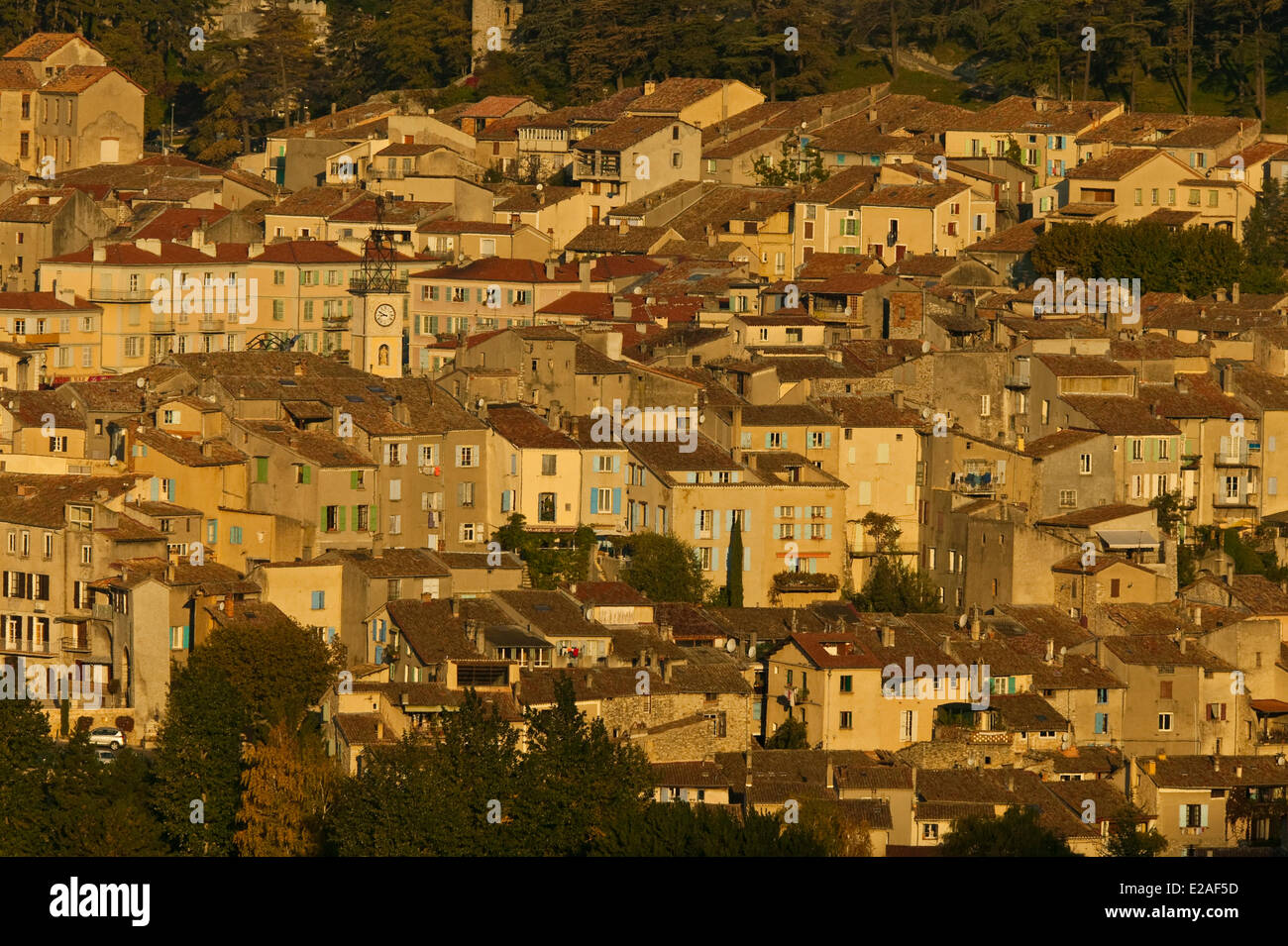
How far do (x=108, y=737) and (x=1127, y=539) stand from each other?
1977 cm

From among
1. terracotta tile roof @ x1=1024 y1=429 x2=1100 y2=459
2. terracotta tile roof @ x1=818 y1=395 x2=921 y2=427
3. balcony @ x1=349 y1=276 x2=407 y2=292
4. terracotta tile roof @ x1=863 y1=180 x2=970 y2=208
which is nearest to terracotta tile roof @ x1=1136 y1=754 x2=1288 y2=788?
terracotta tile roof @ x1=1024 y1=429 x2=1100 y2=459

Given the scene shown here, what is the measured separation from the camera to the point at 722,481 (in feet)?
173

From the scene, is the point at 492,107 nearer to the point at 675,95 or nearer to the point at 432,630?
the point at 675,95

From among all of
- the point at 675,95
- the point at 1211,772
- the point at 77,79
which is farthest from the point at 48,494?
the point at 77,79

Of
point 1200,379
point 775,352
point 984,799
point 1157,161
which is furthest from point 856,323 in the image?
point 984,799

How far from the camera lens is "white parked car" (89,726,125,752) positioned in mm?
45625

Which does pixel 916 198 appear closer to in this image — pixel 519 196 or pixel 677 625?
pixel 519 196

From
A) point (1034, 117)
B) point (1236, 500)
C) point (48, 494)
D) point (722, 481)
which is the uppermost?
point (1034, 117)

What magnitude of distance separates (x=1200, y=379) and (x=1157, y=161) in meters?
15.1

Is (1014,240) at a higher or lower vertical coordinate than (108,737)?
higher

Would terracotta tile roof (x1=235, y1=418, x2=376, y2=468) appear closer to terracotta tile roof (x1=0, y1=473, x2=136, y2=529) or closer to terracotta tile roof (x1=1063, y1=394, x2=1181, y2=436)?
terracotta tile roof (x1=0, y1=473, x2=136, y2=529)

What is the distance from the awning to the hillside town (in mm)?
87

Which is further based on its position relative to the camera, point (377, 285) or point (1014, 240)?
point (1014, 240)

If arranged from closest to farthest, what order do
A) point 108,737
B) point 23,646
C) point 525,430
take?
1. point 108,737
2. point 23,646
3. point 525,430
